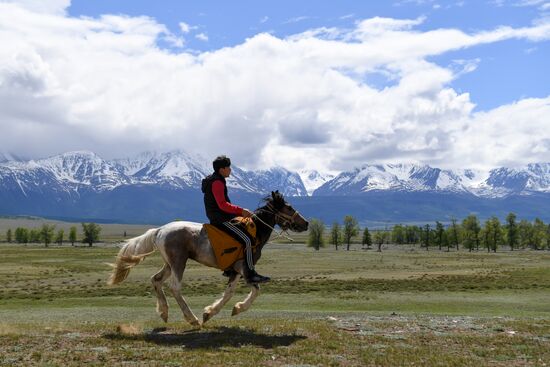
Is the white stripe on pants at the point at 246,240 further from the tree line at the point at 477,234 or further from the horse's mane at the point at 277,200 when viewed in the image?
the tree line at the point at 477,234

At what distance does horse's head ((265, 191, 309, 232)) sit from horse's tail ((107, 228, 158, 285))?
3440 millimetres

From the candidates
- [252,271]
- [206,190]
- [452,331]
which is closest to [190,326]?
[252,271]

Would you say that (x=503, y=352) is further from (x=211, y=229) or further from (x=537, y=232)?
(x=537, y=232)

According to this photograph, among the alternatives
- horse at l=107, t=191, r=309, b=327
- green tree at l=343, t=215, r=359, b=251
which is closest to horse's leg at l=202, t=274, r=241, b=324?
horse at l=107, t=191, r=309, b=327

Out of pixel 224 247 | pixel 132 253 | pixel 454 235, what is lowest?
pixel 132 253

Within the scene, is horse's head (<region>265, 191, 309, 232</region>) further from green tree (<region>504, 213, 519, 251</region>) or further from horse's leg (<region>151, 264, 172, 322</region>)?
green tree (<region>504, 213, 519, 251</region>)

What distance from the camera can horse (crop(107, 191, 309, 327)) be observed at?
50.8ft

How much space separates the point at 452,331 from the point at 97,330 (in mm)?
9391

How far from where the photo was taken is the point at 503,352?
12.7 meters

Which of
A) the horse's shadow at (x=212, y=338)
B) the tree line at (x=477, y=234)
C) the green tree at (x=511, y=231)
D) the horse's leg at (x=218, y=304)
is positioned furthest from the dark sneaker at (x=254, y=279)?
the green tree at (x=511, y=231)

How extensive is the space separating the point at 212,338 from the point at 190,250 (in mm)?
2883

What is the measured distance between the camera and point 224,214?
51.7 ft

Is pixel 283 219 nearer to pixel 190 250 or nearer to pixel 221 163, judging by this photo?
pixel 221 163

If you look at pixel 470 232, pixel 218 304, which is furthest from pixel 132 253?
pixel 470 232
